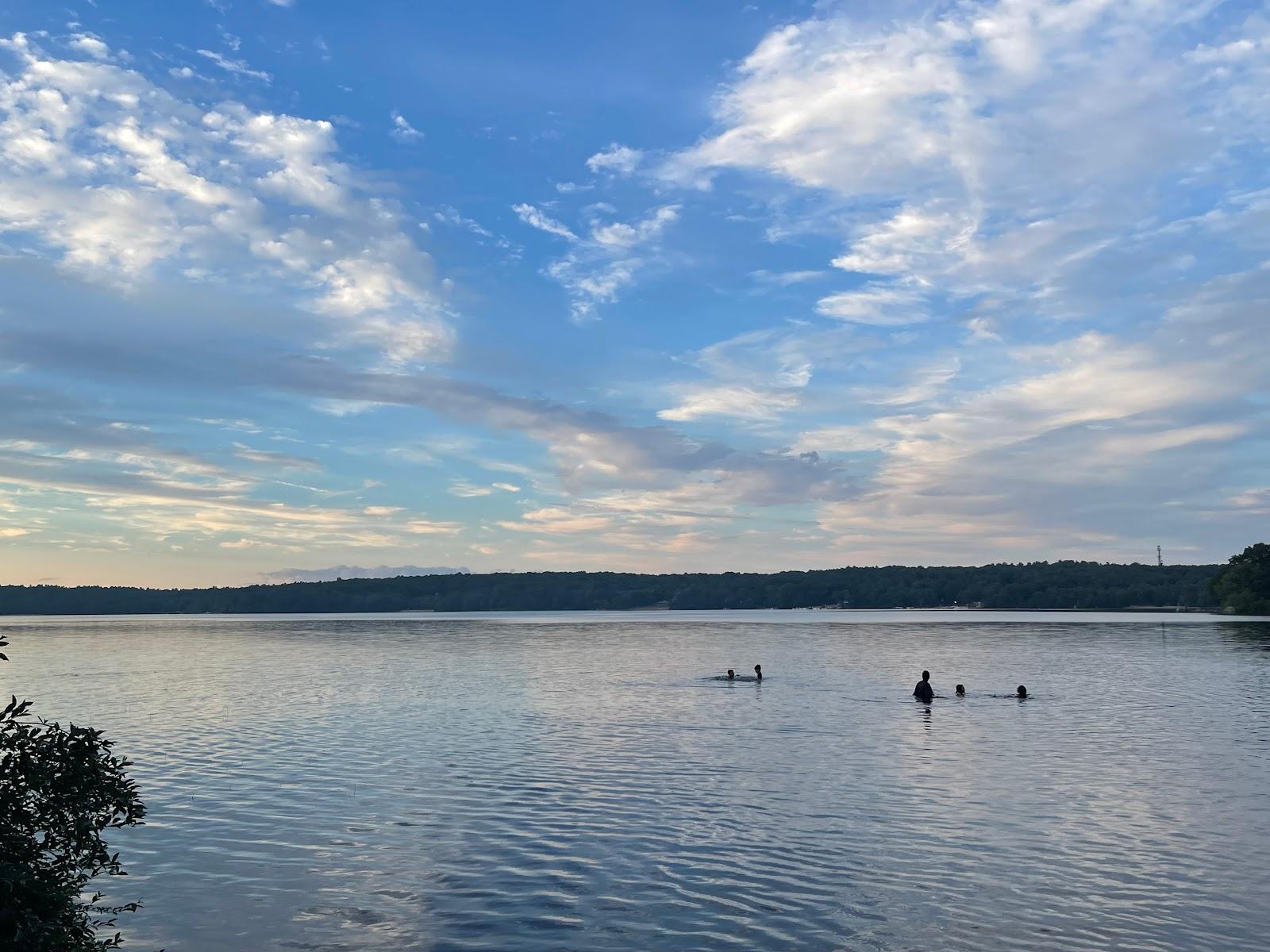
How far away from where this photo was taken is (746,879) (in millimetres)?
22953

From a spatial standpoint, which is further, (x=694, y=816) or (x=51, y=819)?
(x=694, y=816)

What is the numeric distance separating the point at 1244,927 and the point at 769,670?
71612 millimetres

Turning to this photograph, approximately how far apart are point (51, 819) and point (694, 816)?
19.5 metres

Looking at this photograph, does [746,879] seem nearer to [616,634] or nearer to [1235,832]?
[1235,832]

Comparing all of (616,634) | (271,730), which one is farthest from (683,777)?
(616,634)

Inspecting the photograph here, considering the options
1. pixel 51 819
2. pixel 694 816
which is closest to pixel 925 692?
pixel 694 816

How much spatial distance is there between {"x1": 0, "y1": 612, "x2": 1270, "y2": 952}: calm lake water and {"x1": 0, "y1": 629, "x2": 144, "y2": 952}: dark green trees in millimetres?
6450

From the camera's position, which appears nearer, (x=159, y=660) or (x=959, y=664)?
(x=959, y=664)

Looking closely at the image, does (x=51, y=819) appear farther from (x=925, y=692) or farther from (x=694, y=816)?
(x=925, y=692)

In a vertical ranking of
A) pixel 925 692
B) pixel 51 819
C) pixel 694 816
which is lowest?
pixel 694 816

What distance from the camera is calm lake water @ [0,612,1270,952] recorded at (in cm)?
2000

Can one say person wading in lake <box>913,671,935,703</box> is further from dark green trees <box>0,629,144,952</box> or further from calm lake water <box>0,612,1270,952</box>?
dark green trees <box>0,629,144,952</box>

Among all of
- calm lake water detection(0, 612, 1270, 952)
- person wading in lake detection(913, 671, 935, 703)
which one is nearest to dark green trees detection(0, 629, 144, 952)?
calm lake water detection(0, 612, 1270, 952)

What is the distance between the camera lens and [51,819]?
1363cm
